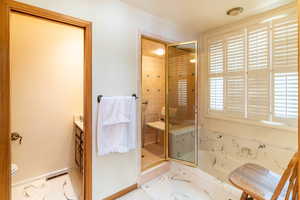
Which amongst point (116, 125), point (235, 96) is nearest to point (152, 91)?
point (235, 96)

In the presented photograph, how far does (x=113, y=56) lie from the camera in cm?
173

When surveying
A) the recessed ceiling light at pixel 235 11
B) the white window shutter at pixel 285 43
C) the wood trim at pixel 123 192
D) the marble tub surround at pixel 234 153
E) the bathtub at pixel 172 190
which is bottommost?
the bathtub at pixel 172 190

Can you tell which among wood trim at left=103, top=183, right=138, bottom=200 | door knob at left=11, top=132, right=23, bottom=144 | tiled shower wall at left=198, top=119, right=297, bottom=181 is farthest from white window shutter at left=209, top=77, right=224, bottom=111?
door knob at left=11, top=132, right=23, bottom=144

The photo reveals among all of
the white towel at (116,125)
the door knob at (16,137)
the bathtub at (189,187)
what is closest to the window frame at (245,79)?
the bathtub at (189,187)

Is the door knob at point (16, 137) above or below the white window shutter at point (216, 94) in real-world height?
below

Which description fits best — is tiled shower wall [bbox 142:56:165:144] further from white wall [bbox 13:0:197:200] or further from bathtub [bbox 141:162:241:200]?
white wall [bbox 13:0:197:200]

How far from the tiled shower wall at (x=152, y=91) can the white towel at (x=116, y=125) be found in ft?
5.77

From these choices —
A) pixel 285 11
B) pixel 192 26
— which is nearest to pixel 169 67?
pixel 192 26

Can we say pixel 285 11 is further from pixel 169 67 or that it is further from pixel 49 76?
pixel 49 76

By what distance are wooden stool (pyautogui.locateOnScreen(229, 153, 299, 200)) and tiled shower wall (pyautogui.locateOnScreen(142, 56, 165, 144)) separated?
7.96ft

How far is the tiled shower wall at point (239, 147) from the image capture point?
5.96ft

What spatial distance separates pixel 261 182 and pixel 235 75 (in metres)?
1.52

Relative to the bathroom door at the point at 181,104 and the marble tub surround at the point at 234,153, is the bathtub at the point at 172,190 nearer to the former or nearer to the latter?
the bathroom door at the point at 181,104

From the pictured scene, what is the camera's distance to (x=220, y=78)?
246 centimetres
